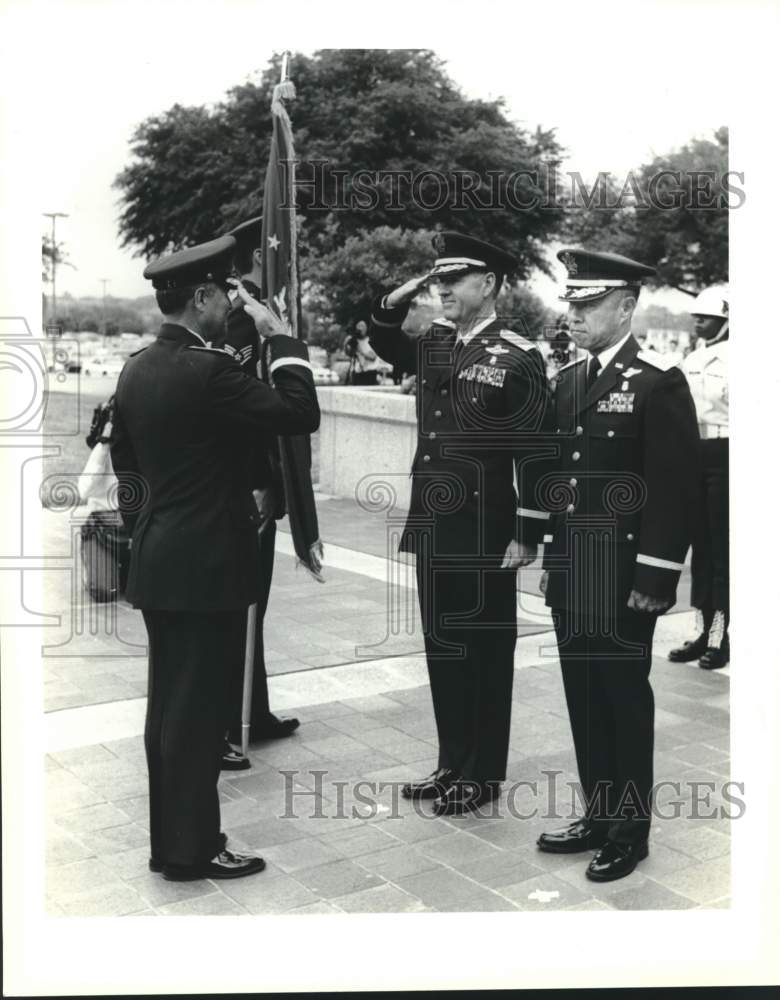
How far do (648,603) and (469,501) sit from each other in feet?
2.74

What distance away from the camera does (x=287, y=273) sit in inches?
175

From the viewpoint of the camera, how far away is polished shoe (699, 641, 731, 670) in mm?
6371

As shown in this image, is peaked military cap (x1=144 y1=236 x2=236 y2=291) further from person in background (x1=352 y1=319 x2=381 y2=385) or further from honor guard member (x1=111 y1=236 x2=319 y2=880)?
person in background (x1=352 y1=319 x2=381 y2=385)

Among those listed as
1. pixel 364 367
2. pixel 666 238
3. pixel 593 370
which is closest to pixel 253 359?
pixel 593 370

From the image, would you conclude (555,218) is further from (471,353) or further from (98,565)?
(471,353)

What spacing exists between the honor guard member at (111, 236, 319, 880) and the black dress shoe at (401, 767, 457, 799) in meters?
0.79

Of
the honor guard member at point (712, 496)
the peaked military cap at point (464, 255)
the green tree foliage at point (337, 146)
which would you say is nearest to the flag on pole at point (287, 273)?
the peaked military cap at point (464, 255)

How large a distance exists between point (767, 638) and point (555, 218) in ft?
37.8

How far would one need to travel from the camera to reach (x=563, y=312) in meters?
12.1

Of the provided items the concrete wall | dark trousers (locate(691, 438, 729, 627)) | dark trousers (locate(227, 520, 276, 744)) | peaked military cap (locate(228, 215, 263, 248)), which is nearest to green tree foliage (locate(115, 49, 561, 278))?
the concrete wall

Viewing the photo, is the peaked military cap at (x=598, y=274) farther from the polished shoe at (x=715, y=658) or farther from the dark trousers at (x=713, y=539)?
the polished shoe at (x=715, y=658)

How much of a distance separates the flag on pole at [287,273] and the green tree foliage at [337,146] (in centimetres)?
640

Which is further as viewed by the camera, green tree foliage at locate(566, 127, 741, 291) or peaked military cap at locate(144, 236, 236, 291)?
green tree foliage at locate(566, 127, 741, 291)

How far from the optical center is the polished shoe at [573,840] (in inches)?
165
